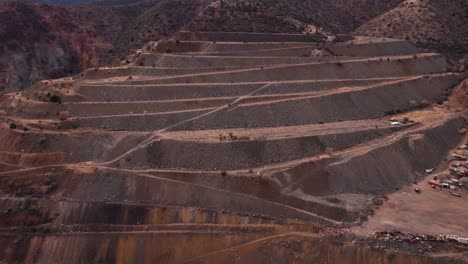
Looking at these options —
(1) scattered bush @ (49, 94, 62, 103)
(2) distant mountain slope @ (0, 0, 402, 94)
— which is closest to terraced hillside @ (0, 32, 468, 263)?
(1) scattered bush @ (49, 94, 62, 103)

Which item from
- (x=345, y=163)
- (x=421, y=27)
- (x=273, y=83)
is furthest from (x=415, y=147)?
(x=421, y=27)

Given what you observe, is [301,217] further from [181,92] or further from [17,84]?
[17,84]

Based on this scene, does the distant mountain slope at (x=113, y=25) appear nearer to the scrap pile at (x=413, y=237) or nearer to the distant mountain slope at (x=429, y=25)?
the distant mountain slope at (x=429, y=25)

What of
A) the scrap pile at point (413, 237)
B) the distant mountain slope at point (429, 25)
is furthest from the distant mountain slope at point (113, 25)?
the scrap pile at point (413, 237)

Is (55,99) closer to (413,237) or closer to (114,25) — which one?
(413,237)

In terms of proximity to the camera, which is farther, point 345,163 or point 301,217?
point 345,163
